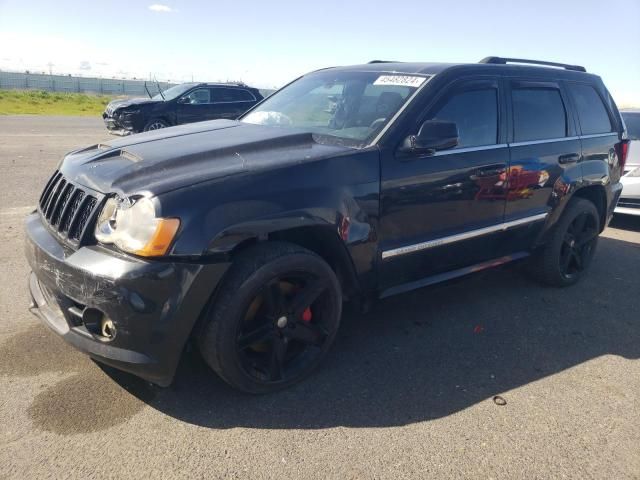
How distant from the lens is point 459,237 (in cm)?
355

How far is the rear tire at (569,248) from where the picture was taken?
446 cm

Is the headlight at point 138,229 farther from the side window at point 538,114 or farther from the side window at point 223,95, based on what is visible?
the side window at point 223,95

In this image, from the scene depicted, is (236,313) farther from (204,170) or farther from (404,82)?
(404,82)

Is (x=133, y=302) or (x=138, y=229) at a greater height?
(x=138, y=229)

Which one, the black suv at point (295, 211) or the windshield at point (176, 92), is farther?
the windshield at point (176, 92)

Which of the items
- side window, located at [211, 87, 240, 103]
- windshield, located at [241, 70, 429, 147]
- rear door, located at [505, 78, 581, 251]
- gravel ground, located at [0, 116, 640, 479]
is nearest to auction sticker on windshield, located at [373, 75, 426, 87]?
windshield, located at [241, 70, 429, 147]

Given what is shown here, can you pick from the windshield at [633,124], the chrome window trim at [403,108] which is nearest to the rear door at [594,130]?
the chrome window trim at [403,108]

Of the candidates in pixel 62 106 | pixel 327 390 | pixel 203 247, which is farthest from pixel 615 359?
pixel 62 106

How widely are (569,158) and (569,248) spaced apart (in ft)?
2.79

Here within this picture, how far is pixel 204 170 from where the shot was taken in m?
2.62

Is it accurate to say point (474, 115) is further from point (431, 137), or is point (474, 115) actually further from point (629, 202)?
point (629, 202)

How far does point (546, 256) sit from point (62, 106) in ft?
102

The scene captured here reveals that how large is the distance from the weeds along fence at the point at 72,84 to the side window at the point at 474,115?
47879 millimetres

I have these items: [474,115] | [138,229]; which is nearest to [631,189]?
[474,115]
